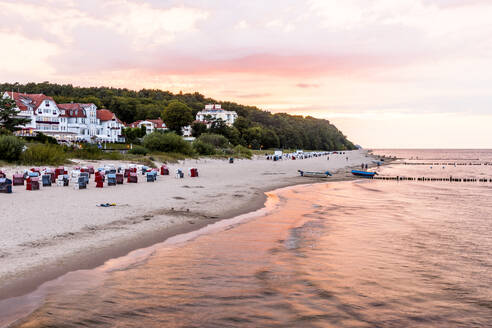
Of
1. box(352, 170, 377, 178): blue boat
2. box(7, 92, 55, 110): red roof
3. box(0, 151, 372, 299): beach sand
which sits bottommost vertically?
box(0, 151, 372, 299): beach sand

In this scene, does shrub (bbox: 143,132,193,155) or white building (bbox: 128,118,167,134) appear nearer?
shrub (bbox: 143,132,193,155)

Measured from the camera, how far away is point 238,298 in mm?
7691

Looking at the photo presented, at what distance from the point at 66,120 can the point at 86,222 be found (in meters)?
86.0

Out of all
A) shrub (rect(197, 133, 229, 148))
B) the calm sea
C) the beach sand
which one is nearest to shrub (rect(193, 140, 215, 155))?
shrub (rect(197, 133, 229, 148))

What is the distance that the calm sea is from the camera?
6895mm

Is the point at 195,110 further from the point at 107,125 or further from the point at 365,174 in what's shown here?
the point at 365,174

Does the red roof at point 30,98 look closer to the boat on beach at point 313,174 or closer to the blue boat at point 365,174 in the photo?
the boat on beach at point 313,174

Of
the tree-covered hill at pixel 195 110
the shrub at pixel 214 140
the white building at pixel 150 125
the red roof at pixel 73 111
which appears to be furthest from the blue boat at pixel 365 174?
the white building at pixel 150 125

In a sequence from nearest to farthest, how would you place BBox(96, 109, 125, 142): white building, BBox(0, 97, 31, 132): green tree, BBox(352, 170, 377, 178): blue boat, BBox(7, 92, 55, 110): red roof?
1. BBox(352, 170, 377, 178): blue boat
2. BBox(0, 97, 31, 132): green tree
3. BBox(7, 92, 55, 110): red roof
4. BBox(96, 109, 125, 142): white building

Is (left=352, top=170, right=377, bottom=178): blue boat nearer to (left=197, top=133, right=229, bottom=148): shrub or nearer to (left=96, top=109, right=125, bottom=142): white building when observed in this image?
(left=197, top=133, right=229, bottom=148): shrub

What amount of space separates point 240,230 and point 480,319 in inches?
318

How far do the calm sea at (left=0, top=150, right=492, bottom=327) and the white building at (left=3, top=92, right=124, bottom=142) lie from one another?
236 ft

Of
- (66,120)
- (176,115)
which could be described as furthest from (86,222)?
(176,115)

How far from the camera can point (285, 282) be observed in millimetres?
8695
